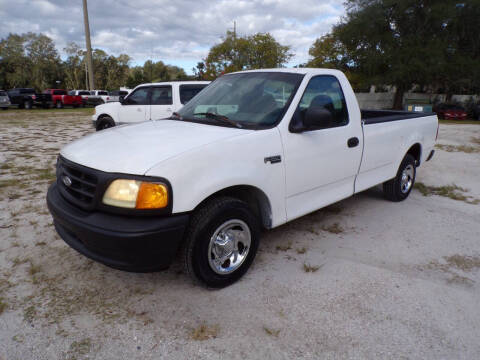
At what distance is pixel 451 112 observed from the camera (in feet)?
86.8

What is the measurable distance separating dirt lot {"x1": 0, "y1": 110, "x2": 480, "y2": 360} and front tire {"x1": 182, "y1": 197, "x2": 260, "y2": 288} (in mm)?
166

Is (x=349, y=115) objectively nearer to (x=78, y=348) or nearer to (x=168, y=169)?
(x=168, y=169)

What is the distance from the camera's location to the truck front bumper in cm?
230

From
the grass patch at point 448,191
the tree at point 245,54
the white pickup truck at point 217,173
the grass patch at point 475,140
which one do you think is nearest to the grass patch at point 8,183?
the white pickup truck at point 217,173

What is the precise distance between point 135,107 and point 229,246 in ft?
26.8

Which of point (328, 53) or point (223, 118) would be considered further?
point (328, 53)

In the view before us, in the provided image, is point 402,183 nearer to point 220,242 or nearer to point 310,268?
point 310,268

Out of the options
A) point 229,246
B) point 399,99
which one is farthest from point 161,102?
point 399,99

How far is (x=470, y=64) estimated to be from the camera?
84.1 ft

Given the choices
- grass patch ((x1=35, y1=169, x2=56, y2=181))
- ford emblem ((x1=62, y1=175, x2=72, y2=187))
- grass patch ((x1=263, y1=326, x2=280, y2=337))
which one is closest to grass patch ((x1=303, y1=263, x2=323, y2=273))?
grass patch ((x1=263, y1=326, x2=280, y2=337))

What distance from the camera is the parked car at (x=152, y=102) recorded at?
9.58 meters

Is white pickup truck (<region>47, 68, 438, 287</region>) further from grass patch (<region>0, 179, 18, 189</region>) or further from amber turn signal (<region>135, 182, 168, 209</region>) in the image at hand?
grass patch (<region>0, 179, 18, 189</region>)

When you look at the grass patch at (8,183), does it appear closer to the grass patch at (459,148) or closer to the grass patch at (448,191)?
the grass patch at (448,191)

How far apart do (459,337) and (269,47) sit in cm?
4118
